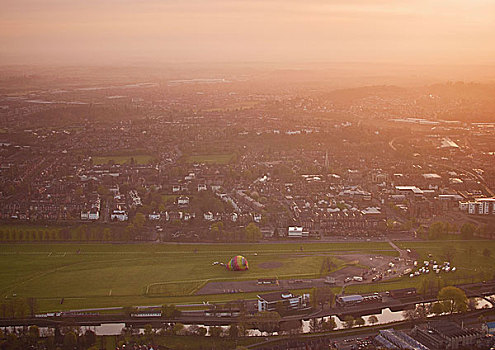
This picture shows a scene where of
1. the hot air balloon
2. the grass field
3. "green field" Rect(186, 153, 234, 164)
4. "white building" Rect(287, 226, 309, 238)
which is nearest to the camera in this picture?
the grass field

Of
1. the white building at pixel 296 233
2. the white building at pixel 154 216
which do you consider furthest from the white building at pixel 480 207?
the white building at pixel 154 216

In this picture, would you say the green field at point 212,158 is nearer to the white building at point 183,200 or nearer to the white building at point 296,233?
the white building at point 183,200

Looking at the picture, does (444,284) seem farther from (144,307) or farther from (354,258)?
(144,307)

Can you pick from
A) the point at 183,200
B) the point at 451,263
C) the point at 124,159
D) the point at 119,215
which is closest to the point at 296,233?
the point at 451,263

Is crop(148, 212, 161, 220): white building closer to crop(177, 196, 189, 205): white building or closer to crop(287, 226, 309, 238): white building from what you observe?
crop(177, 196, 189, 205): white building

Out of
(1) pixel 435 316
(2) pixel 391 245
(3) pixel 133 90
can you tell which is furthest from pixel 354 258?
(3) pixel 133 90

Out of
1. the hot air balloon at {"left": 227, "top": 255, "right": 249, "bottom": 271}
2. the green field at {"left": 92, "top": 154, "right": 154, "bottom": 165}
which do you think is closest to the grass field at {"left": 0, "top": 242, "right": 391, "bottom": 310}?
the hot air balloon at {"left": 227, "top": 255, "right": 249, "bottom": 271}
